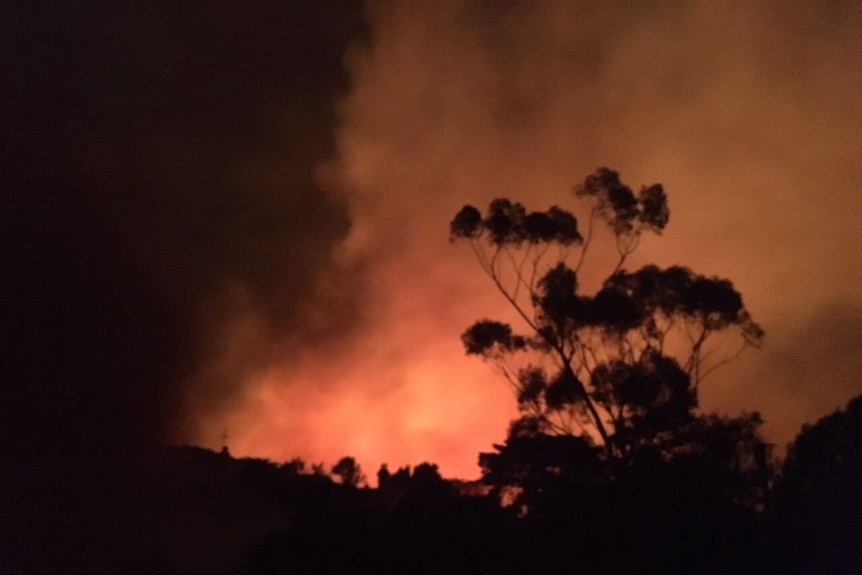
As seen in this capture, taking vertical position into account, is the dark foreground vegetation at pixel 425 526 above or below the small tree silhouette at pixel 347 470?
below

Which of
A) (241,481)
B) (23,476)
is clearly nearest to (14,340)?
(23,476)

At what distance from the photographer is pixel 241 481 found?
21.9 metres

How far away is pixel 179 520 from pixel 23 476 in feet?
10.4

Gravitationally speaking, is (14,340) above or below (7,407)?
above

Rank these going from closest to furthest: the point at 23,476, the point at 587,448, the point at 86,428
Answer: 1. the point at 23,476
2. the point at 86,428
3. the point at 587,448

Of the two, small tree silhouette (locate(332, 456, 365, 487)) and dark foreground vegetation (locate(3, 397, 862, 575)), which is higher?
small tree silhouette (locate(332, 456, 365, 487))

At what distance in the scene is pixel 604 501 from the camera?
22188 mm

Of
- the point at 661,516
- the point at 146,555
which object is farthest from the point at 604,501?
the point at 146,555

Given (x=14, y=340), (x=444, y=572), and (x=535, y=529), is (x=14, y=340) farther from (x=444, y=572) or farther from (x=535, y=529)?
(x=535, y=529)

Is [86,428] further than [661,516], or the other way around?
[661,516]

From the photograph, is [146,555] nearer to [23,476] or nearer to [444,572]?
[23,476]

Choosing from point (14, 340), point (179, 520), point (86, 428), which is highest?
point (14, 340)

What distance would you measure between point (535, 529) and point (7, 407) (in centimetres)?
1157

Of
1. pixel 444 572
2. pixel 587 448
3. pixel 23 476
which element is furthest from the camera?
pixel 587 448
